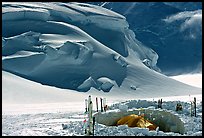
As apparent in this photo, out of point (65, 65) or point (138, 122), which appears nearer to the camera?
point (138, 122)

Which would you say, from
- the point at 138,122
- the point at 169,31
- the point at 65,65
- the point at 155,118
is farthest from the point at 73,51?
the point at 169,31

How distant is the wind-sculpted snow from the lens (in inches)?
2078

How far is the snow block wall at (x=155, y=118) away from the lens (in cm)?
2180

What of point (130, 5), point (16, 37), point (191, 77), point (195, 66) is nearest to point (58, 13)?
point (16, 37)

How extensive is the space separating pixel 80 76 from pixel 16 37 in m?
8.80

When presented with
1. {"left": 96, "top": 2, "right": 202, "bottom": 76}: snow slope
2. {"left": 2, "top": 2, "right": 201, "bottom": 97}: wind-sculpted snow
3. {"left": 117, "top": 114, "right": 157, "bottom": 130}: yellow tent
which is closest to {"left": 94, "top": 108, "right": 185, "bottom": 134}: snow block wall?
{"left": 117, "top": 114, "right": 157, "bottom": 130}: yellow tent

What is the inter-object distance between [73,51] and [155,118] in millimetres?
31857

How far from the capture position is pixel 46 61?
5300cm

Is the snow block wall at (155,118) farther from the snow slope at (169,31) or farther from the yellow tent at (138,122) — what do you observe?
the snow slope at (169,31)

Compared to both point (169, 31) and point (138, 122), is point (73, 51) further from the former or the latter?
point (169, 31)

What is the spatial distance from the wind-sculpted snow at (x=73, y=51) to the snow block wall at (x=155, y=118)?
28397mm

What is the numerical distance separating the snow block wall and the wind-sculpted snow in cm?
2840

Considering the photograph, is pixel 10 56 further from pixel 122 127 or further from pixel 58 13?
pixel 122 127

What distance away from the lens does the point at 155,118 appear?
22812mm
